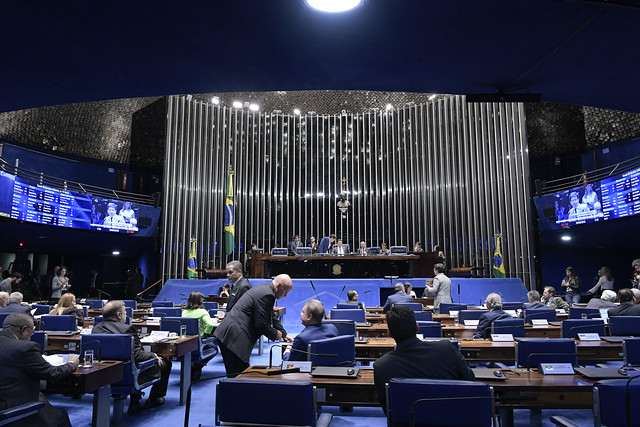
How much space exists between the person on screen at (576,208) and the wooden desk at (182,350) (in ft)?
35.4

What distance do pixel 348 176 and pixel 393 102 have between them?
3585 mm

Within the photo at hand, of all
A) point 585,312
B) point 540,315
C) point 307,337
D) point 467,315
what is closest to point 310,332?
point 307,337

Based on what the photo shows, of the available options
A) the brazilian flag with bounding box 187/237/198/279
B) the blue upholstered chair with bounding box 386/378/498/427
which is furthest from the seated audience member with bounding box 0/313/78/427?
the brazilian flag with bounding box 187/237/198/279

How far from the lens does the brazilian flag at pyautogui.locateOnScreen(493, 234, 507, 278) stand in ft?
49.1

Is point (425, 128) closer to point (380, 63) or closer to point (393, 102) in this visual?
point (393, 102)

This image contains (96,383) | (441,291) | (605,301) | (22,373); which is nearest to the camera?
(22,373)

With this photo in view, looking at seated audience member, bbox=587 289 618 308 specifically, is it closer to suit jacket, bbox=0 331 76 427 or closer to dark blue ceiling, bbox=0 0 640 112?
dark blue ceiling, bbox=0 0 640 112

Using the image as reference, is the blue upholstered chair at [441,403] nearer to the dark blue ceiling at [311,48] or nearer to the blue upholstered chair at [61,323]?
the dark blue ceiling at [311,48]

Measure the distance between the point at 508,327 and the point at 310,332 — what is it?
7.70 ft

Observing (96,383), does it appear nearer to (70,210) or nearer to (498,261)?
(70,210)

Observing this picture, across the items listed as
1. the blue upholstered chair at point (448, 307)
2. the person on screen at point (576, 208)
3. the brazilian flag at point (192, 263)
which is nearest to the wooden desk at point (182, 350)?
the blue upholstered chair at point (448, 307)

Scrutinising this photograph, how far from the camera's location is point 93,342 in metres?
3.82

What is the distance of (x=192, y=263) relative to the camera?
16453 mm

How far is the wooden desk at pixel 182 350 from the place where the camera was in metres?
4.28
